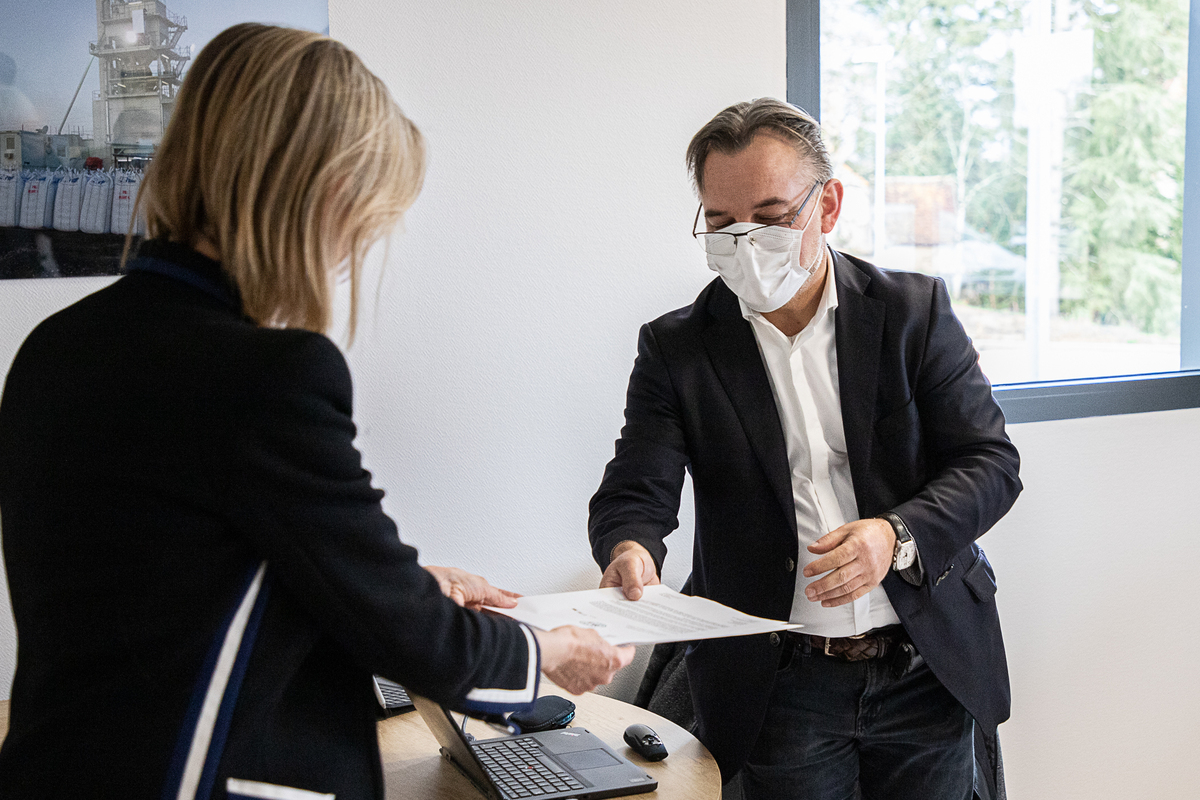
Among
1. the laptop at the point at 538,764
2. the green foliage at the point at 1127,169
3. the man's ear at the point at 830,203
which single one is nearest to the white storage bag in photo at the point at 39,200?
the laptop at the point at 538,764

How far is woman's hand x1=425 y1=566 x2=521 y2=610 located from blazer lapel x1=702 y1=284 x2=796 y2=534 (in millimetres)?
460

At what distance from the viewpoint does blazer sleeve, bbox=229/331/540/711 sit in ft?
2.66

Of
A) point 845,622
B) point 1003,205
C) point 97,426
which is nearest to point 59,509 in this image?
point 97,426

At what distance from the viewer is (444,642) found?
0.91 metres

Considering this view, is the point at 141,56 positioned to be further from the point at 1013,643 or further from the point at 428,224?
the point at 1013,643

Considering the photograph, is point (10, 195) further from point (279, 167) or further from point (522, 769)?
point (522, 769)

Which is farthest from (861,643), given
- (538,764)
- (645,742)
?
(538,764)

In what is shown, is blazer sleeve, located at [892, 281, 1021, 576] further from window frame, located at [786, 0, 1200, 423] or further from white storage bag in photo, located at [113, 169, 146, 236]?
white storage bag in photo, located at [113, 169, 146, 236]

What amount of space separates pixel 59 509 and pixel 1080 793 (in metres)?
2.76

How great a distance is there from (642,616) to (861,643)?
0.41 m

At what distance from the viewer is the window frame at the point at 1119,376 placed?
2350 mm

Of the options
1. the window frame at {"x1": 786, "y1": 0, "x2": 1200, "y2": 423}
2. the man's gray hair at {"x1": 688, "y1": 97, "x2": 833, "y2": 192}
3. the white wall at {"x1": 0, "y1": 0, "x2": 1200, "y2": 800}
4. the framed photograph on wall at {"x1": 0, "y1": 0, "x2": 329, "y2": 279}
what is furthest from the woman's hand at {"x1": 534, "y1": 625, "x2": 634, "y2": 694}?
the window frame at {"x1": 786, "y1": 0, "x2": 1200, "y2": 423}

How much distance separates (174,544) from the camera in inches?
32.1

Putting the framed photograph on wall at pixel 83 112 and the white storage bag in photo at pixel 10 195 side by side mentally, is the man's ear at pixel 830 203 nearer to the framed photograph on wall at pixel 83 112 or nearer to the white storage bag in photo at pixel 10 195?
the framed photograph on wall at pixel 83 112
